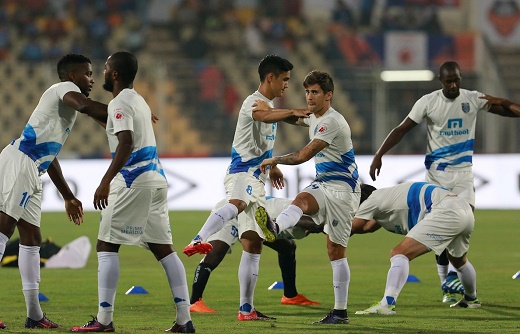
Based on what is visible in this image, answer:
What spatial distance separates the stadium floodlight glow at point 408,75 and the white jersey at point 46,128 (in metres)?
16.0

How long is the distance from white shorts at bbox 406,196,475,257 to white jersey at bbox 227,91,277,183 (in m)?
1.32

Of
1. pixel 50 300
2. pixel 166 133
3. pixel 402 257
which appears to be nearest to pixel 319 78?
pixel 402 257

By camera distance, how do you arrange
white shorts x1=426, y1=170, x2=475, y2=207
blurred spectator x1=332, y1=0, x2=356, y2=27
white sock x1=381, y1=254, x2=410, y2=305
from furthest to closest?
blurred spectator x1=332, y1=0, x2=356, y2=27 < white shorts x1=426, y1=170, x2=475, y2=207 < white sock x1=381, y1=254, x2=410, y2=305

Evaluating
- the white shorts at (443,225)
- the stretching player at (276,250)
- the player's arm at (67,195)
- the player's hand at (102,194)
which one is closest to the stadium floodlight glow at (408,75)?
the stretching player at (276,250)

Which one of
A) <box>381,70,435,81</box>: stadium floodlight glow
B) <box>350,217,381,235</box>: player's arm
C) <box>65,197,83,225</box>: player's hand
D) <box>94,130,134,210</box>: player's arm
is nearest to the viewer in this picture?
<box>94,130,134,210</box>: player's arm

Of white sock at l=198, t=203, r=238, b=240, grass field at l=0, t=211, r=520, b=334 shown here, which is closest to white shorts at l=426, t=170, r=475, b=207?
grass field at l=0, t=211, r=520, b=334

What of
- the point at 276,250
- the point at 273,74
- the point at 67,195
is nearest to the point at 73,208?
the point at 67,195

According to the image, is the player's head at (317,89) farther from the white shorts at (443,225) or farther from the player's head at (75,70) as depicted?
the player's head at (75,70)

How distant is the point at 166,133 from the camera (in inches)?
894

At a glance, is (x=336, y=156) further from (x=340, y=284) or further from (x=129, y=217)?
(x=129, y=217)

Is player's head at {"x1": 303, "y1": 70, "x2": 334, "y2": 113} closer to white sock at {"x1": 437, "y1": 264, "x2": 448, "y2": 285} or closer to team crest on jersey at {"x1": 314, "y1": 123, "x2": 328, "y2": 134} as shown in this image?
team crest on jersey at {"x1": 314, "y1": 123, "x2": 328, "y2": 134}

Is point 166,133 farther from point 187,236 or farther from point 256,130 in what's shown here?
point 256,130

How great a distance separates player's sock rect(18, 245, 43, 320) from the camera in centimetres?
717

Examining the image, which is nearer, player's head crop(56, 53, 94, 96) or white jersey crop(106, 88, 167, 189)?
white jersey crop(106, 88, 167, 189)
